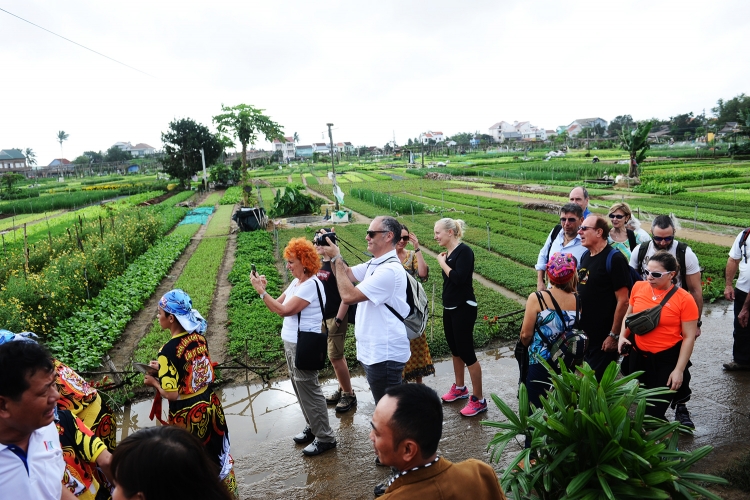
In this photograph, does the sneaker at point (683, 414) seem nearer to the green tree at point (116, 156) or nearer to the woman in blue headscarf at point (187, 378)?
the woman in blue headscarf at point (187, 378)

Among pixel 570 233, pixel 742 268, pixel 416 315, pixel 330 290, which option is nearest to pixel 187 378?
pixel 330 290

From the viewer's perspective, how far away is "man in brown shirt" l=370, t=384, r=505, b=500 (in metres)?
1.86

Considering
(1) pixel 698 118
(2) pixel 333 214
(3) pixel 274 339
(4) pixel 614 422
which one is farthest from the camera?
(1) pixel 698 118

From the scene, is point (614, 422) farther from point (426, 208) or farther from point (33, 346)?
point (426, 208)

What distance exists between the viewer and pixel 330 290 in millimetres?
5129

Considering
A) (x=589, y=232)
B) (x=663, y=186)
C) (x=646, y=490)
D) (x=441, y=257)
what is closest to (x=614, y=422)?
(x=646, y=490)

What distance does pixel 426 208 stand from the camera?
911 inches

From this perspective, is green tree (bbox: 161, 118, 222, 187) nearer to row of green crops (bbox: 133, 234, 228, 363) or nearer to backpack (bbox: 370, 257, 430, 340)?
row of green crops (bbox: 133, 234, 228, 363)

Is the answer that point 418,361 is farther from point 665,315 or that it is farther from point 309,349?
point 665,315

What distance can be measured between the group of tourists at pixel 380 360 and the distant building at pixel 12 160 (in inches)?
4142

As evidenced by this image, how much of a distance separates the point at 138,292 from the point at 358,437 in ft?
24.0

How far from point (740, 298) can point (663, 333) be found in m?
2.52

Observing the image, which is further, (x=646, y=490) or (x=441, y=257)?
(x=441, y=257)

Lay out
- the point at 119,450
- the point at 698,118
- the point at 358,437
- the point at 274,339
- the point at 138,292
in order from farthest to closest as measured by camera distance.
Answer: the point at 698,118 → the point at 138,292 → the point at 274,339 → the point at 358,437 → the point at 119,450
